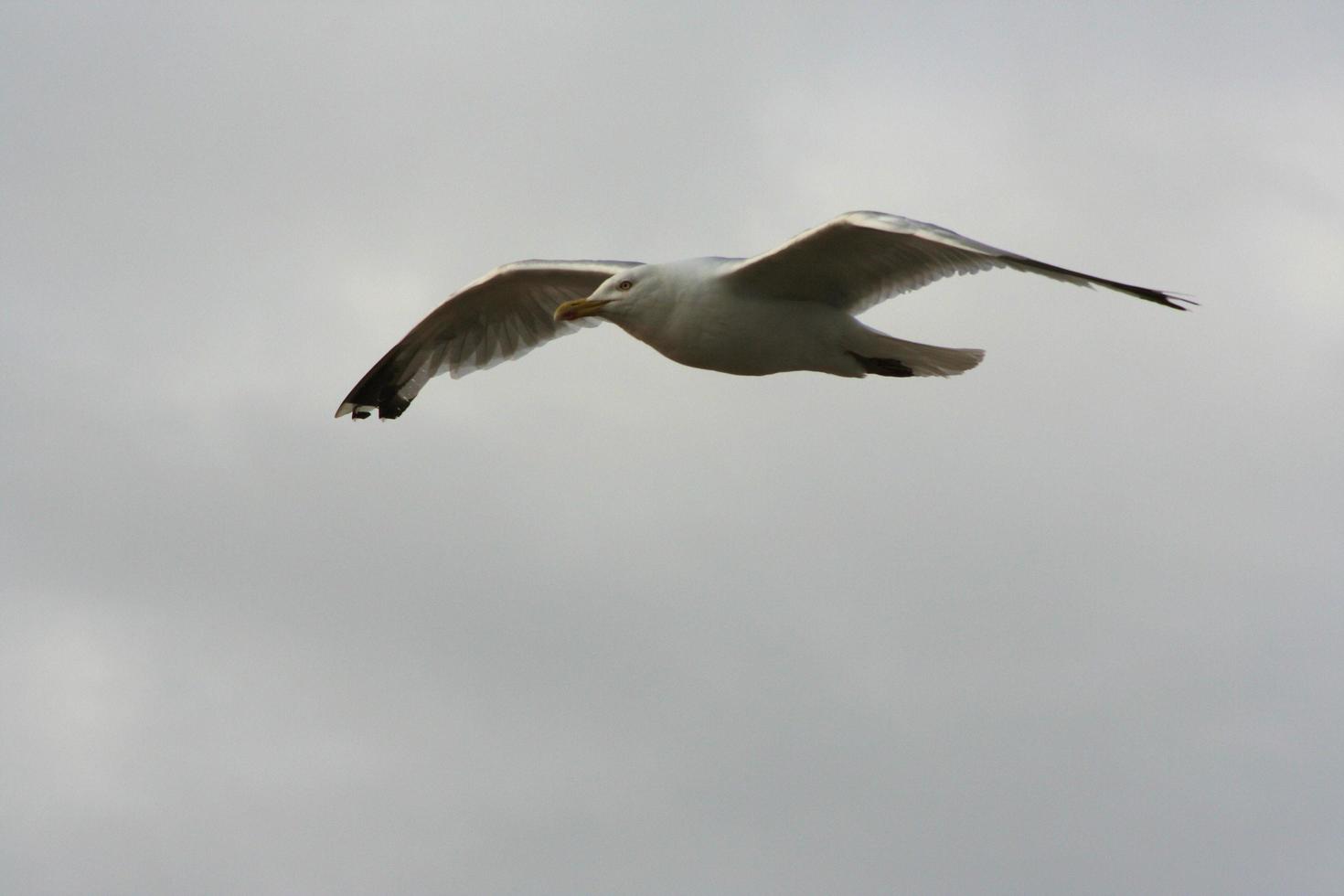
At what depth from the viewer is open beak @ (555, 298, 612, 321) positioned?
563 inches

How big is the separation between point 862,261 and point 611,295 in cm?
192

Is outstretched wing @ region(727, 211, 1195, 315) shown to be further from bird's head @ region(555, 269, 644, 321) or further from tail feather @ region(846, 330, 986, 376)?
bird's head @ region(555, 269, 644, 321)

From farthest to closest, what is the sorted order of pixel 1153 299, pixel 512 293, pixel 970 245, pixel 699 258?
pixel 512 293 < pixel 699 258 < pixel 970 245 < pixel 1153 299

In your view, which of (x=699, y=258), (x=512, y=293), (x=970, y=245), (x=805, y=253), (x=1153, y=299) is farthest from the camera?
(x=512, y=293)

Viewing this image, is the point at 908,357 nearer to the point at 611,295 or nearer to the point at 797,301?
the point at 797,301

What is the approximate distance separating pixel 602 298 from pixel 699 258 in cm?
79

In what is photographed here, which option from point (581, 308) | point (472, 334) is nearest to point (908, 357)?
point (581, 308)

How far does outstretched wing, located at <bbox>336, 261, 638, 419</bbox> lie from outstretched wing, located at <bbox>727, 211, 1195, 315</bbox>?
9.26 feet

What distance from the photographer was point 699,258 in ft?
46.3

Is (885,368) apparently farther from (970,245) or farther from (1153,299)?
(1153,299)

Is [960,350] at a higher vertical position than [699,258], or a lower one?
lower

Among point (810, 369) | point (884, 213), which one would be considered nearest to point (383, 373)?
point (810, 369)

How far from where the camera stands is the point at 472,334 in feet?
56.4

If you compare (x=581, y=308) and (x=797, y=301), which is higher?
(x=581, y=308)
